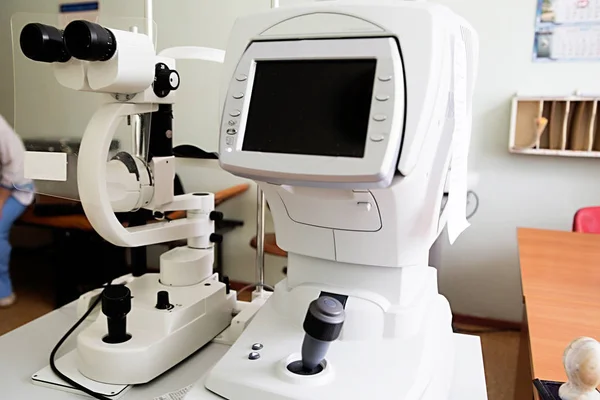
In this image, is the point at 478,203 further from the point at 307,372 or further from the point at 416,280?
the point at 307,372

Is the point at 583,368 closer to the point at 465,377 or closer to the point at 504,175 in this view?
the point at 465,377

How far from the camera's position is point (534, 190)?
2.61 metres

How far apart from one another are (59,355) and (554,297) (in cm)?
109

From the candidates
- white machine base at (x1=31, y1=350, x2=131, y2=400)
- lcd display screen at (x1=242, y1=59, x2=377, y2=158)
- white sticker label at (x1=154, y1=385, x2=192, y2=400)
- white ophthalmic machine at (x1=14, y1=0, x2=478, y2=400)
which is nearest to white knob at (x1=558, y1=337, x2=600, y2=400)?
white ophthalmic machine at (x1=14, y1=0, x2=478, y2=400)

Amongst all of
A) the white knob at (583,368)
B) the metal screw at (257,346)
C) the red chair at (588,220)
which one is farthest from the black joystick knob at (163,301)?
the red chair at (588,220)

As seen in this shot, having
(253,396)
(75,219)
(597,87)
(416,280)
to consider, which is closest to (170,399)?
(253,396)

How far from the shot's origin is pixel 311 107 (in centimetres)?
70

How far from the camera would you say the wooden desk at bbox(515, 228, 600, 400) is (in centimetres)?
102

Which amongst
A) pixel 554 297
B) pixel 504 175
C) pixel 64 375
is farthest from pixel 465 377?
pixel 504 175

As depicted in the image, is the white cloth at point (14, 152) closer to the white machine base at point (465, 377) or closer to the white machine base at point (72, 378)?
the white machine base at point (72, 378)

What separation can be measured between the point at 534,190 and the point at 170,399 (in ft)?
7.29

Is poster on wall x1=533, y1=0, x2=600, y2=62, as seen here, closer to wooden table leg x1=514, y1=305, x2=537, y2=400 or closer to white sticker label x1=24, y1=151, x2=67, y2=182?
wooden table leg x1=514, y1=305, x2=537, y2=400

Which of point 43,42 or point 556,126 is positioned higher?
point 43,42

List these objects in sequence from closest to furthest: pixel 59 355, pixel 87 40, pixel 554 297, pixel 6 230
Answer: pixel 87 40, pixel 59 355, pixel 554 297, pixel 6 230
